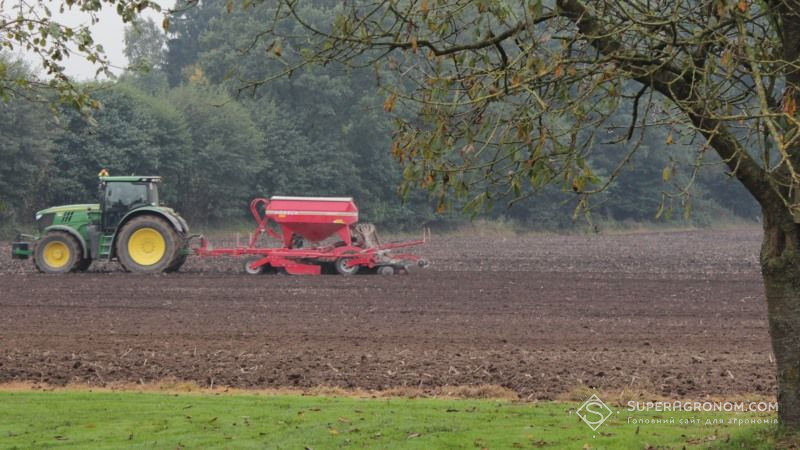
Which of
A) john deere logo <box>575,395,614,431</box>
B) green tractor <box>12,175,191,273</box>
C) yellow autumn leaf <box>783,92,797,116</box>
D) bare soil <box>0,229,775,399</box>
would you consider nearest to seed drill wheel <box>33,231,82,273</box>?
green tractor <box>12,175,191,273</box>

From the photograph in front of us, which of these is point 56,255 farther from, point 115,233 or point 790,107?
point 790,107

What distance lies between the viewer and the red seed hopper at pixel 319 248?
24.6m

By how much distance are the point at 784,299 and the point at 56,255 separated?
20423 millimetres

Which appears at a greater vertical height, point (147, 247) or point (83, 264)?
point (147, 247)

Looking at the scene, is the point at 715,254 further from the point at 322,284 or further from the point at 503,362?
the point at 503,362

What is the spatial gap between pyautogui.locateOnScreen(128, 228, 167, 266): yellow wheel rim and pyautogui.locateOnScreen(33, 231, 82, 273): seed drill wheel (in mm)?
1310

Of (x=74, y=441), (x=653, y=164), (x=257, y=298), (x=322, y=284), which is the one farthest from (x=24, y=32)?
(x=653, y=164)

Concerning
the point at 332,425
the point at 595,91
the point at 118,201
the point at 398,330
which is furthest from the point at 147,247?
the point at 595,91

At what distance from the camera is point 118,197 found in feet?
79.7

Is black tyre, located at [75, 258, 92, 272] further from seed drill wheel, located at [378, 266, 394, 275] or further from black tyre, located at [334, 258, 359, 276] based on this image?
seed drill wheel, located at [378, 266, 394, 275]

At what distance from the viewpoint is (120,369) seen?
12.5m

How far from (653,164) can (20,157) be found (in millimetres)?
39274

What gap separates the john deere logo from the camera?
29.1 feet

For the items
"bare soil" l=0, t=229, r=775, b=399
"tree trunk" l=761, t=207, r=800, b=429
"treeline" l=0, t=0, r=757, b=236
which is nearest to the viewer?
"tree trunk" l=761, t=207, r=800, b=429
